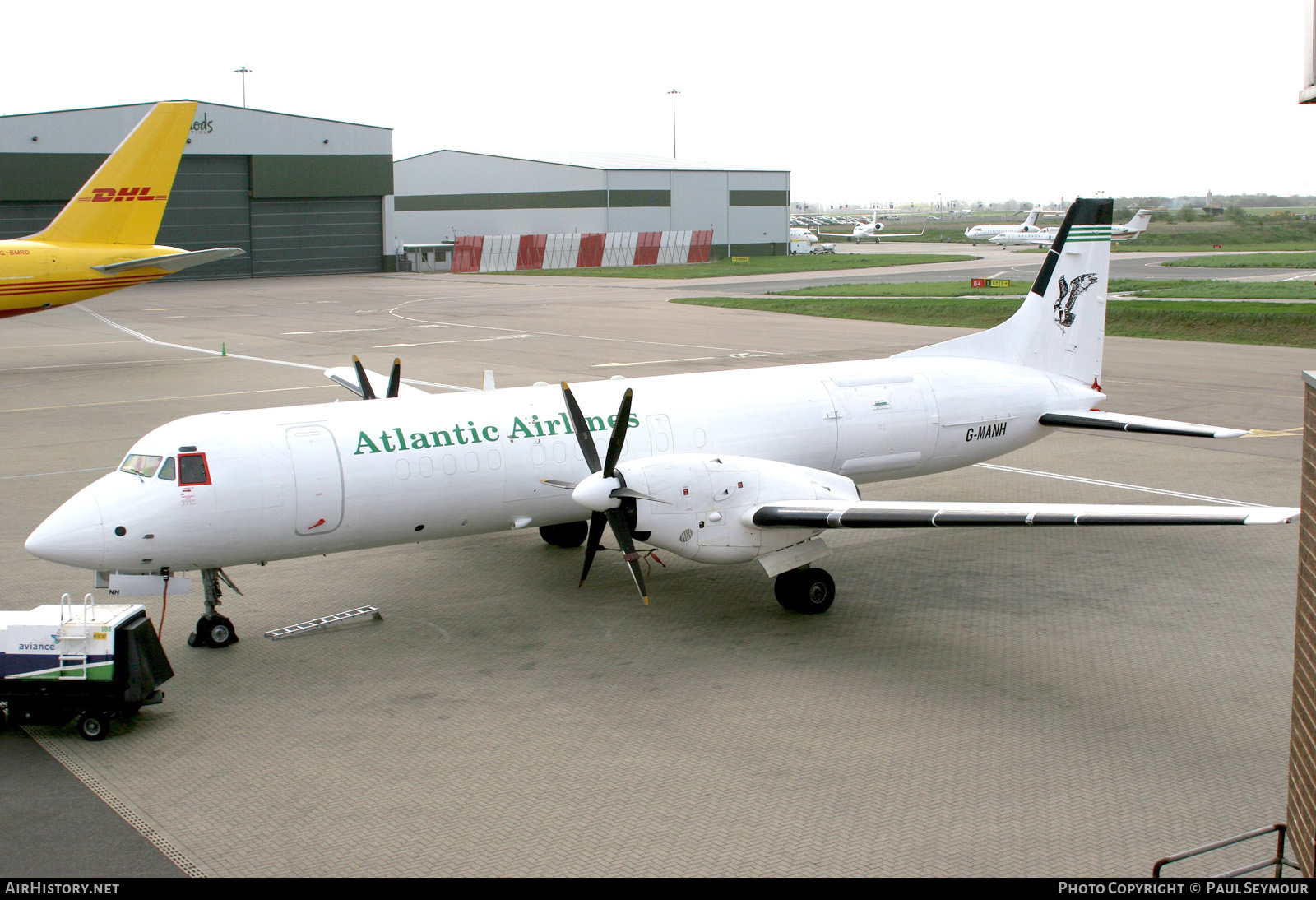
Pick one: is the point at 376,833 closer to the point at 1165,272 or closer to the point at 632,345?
the point at 632,345

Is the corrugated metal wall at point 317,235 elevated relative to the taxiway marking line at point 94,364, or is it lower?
elevated

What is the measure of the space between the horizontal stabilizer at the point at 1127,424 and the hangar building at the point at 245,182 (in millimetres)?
69848

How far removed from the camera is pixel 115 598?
15.8m

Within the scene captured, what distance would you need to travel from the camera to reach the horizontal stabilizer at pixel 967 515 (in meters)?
12.0

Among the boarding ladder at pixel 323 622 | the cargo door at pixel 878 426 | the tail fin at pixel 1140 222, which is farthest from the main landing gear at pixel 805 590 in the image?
the tail fin at pixel 1140 222

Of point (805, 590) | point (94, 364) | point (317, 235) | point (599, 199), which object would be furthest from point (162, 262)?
point (599, 199)

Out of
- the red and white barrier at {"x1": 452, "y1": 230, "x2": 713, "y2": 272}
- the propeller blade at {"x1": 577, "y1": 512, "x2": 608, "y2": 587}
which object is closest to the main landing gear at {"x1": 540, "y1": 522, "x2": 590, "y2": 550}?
the propeller blade at {"x1": 577, "y1": 512, "x2": 608, "y2": 587}

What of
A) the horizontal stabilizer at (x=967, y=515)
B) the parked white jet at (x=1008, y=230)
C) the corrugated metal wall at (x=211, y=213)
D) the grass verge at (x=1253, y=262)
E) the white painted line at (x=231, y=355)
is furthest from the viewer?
the parked white jet at (x=1008, y=230)

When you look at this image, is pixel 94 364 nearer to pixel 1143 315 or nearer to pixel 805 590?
pixel 805 590

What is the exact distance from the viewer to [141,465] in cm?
1341

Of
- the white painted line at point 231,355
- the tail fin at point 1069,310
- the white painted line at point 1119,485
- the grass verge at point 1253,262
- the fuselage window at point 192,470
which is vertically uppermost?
the grass verge at point 1253,262

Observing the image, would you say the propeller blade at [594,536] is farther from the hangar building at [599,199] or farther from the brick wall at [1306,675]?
the hangar building at [599,199]

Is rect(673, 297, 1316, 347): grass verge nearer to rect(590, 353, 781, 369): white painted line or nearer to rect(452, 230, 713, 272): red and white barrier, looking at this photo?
rect(590, 353, 781, 369): white painted line
